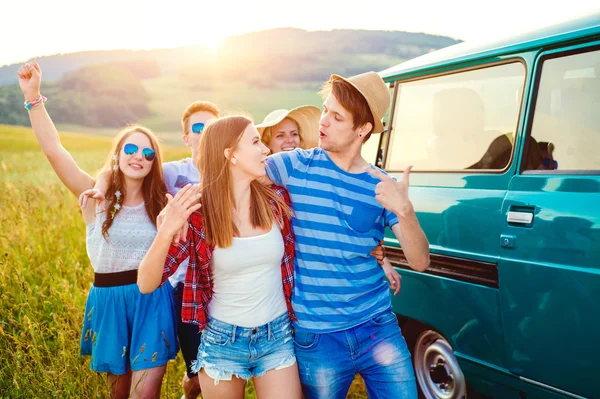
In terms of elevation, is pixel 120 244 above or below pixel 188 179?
below

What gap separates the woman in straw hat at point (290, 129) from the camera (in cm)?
379

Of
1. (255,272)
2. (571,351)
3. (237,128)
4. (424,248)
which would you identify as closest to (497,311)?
(571,351)

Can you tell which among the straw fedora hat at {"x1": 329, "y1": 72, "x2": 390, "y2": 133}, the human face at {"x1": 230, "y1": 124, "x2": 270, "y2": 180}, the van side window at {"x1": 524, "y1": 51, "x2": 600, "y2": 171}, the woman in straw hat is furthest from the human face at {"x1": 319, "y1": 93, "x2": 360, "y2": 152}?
the woman in straw hat

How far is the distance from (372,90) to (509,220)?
36.9 inches

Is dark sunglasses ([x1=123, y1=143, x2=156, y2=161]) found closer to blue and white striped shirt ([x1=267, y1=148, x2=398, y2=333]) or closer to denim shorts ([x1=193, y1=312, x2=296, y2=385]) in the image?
blue and white striped shirt ([x1=267, y1=148, x2=398, y2=333])

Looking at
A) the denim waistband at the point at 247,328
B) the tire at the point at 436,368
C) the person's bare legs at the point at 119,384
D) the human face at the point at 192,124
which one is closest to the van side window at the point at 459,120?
the tire at the point at 436,368

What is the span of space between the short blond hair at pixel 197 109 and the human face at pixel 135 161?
2.44 feet

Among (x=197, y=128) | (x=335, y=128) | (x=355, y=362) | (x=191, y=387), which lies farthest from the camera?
(x=197, y=128)

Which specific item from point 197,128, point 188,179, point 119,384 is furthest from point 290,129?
point 119,384

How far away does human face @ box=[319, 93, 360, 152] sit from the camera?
2.61 metres

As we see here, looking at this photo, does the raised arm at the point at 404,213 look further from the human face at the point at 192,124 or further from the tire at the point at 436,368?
the human face at the point at 192,124

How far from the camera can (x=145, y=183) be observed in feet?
10.6

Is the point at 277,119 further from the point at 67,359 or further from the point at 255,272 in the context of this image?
the point at 67,359

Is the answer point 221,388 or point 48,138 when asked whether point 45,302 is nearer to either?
point 48,138
